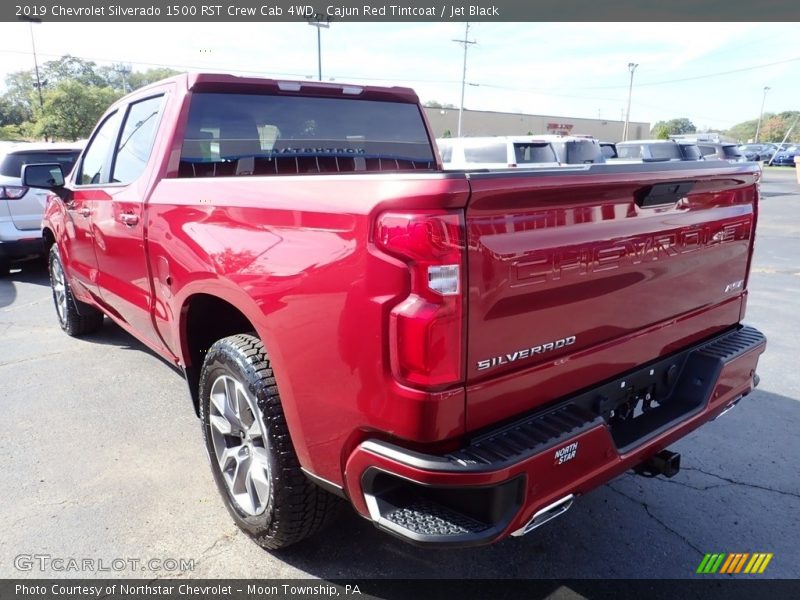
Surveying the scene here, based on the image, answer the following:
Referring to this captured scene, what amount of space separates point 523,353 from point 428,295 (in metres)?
0.45

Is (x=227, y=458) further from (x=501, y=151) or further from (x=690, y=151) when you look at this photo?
(x=690, y=151)

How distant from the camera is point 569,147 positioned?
54.9 feet

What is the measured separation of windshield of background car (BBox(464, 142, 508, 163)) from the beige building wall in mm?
45749

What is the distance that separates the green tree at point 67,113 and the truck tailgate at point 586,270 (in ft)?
166

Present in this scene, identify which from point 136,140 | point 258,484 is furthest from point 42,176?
point 258,484

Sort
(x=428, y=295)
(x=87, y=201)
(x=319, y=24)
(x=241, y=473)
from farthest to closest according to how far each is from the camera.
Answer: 1. (x=319, y=24)
2. (x=87, y=201)
3. (x=241, y=473)
4. (x=428, y=295)

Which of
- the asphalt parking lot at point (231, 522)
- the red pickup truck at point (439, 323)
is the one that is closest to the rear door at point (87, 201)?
the asphalt parking lot at point (231, 522)

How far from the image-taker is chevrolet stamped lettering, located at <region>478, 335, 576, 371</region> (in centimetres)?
184

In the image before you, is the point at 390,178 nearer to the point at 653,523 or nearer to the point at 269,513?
the point at 269,513

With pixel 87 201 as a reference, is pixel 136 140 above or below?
above

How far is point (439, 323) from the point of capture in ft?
5.56

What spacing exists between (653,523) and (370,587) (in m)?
1.41

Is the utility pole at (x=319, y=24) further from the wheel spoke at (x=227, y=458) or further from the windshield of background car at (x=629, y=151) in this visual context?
the wheel spoke at (x=227, y=458)

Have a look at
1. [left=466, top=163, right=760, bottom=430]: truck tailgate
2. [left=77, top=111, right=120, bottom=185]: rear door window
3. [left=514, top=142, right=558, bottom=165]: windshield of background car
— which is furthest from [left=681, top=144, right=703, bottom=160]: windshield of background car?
[left=77, top=111, right=120, bottom=185]: rear door window
